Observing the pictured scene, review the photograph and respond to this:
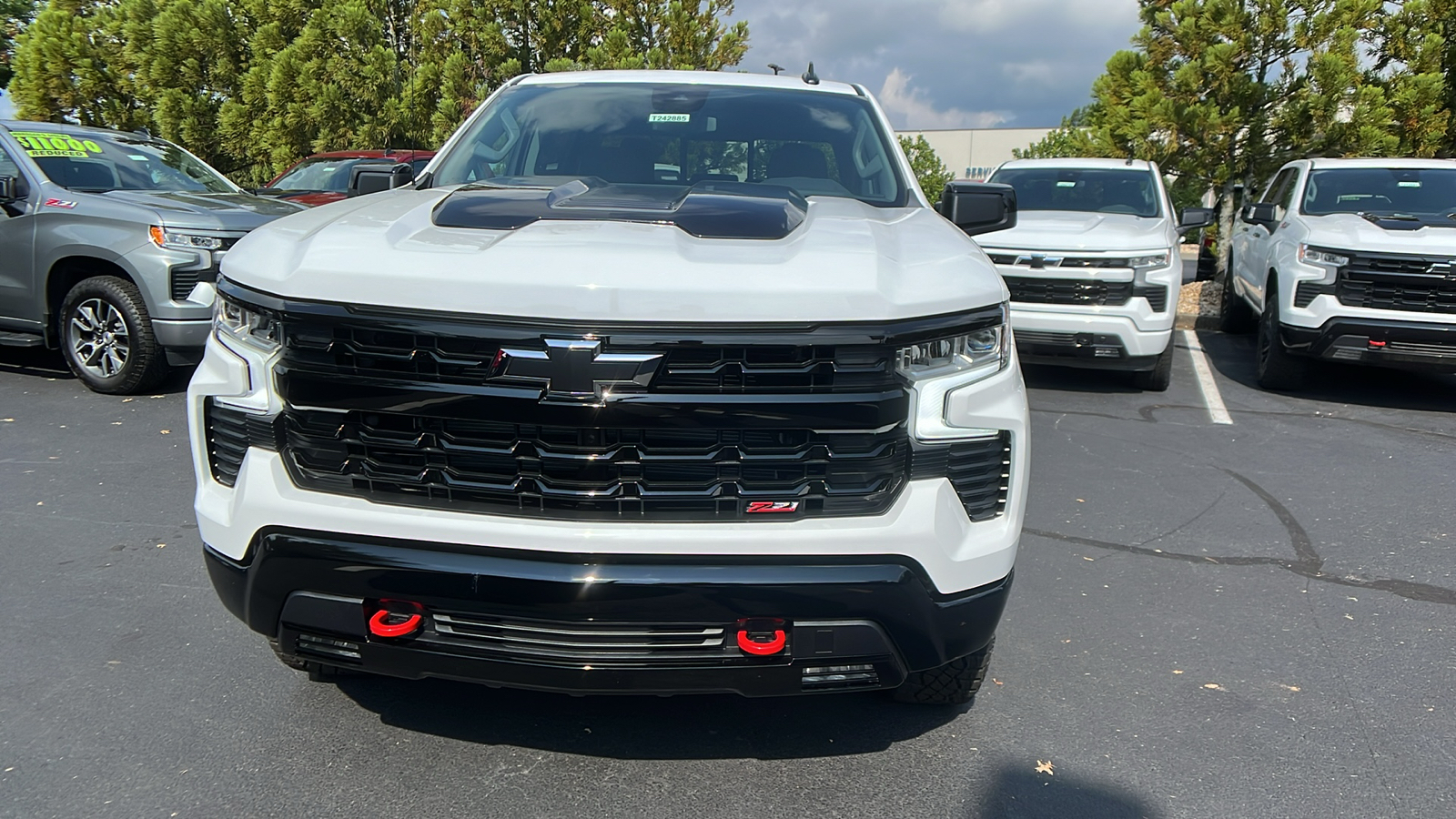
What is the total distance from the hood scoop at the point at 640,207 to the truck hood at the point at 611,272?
48 mm

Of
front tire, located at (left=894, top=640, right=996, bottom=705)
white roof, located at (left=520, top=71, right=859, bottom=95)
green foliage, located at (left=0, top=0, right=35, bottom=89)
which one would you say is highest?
green foliage, located at (left=0, top=0, right=35, bottom=89)

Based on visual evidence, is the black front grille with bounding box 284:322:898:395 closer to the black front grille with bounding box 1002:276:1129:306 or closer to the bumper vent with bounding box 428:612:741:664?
the bumper vent with bounding box 428:612:741:664

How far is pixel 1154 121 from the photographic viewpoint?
1276cm

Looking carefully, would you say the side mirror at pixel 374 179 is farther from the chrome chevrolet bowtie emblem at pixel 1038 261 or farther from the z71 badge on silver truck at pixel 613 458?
the chrome chevrolet bowtie emblem at pixel 1038 261

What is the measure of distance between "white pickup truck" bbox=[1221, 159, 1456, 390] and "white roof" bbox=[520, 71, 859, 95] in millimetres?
4925

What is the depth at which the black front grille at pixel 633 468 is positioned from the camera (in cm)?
219

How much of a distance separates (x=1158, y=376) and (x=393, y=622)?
698 centimetres

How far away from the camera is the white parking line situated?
731 cm

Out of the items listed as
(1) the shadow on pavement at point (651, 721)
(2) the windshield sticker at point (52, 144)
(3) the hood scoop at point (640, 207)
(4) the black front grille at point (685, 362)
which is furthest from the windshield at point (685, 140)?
(2) the windshield sticker at point (52, 144)

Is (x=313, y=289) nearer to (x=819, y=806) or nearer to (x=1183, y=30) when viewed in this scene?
(x=819, y=806)

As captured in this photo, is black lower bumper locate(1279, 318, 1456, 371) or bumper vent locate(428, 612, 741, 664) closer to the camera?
bumper vent locate(428, 612, 741, 664)

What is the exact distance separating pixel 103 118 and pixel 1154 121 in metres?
16.1

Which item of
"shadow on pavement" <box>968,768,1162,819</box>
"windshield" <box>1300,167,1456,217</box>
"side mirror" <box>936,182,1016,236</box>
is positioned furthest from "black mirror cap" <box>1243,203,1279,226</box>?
"shadow on pavement" <box>968,768,1162,819</box>

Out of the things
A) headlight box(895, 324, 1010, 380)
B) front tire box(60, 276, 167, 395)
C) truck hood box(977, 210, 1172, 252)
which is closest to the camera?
headlight box(895, 324, 1010, 380)
